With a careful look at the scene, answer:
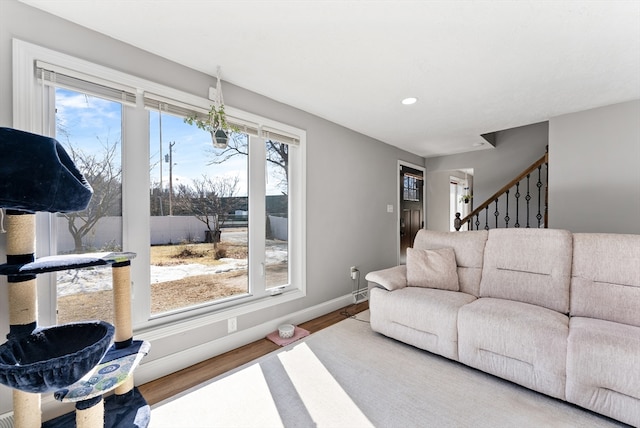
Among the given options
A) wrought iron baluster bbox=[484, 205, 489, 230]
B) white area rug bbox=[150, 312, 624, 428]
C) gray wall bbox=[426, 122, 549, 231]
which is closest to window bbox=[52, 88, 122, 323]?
white area rug bbox=[150, 312, 624, 428]

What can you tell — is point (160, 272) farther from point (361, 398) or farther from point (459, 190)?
point (459, 190)

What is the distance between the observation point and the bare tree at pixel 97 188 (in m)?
1.74

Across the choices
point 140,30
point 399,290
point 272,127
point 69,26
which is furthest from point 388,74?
point 69,26

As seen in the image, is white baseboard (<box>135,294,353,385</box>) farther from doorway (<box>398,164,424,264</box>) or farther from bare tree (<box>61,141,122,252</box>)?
doorway (<box>398,164,424,264</box>)

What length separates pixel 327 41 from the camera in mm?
1819

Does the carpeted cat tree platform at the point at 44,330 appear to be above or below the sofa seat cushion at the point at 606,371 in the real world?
above

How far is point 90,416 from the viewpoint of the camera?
3.99ft

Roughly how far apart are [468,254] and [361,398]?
A: 1.83 meters

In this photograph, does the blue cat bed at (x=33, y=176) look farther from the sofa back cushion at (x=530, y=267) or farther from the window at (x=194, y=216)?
the sofa back cushion at (x=530, y=267)

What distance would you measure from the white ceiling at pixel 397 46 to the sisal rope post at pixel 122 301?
1.49 meters

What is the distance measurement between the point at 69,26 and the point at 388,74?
7.18 feet

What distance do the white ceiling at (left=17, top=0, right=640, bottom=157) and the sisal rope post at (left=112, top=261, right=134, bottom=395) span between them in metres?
1.49

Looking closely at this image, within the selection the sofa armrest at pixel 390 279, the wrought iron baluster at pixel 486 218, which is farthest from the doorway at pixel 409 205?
the sofa armrest at pixel 390 279

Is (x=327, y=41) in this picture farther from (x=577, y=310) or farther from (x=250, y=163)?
(x=577, y=310)
